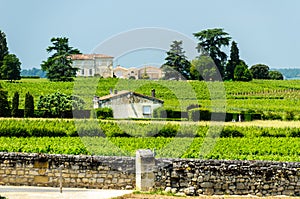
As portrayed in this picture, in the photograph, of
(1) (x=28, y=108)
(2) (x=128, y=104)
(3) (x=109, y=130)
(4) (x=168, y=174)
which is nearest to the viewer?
(4) (x=168, y=174)

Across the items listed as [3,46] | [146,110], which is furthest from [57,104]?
[3,46]

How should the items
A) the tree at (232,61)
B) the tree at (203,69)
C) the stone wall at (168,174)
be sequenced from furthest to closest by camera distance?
1. the tree at (232,61)
2. the tree at (203,69)
3. the stone wall at (168,174)

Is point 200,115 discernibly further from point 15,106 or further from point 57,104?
point 15,106

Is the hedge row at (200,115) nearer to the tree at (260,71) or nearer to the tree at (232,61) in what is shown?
the tree at (232,61)

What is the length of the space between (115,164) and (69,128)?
20111 millimetres

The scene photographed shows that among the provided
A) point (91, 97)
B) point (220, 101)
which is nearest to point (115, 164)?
point (91, 97)

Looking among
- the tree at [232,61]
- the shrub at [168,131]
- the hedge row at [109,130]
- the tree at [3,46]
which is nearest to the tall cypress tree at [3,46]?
the tree at [3,46]

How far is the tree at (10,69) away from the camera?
90500 mm

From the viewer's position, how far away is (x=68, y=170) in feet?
58.3

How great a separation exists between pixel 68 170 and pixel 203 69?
56077 millimetres

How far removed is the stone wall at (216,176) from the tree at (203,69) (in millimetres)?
48691

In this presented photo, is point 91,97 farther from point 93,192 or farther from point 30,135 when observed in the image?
point 93,192

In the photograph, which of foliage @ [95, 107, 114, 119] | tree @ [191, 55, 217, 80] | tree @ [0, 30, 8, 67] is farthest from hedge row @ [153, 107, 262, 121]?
tree @ [0, 30, 8, 67]

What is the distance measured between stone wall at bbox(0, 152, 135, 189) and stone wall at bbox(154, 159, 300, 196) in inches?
37.6
